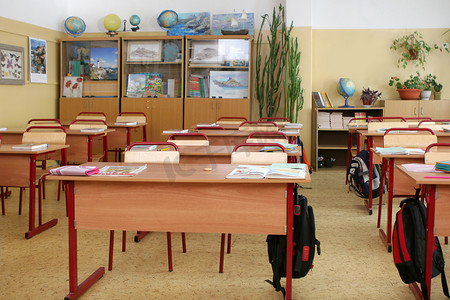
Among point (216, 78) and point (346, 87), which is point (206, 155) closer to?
point (216, 78)

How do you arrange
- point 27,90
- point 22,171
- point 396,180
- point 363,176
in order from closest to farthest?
1. point 396,180
2. point 22,171
3. point 363,176
4. point 27,90

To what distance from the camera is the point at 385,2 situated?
7.86 m

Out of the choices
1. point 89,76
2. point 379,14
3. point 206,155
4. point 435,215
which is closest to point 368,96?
point 379,14

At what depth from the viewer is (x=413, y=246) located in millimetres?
2604

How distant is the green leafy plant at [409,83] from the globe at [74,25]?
198 inches

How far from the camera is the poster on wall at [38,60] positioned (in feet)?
24.1

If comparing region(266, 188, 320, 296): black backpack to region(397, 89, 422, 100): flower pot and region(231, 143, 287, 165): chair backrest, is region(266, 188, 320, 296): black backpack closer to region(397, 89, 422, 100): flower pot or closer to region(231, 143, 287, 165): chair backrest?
region(231, 143, 287, 165): chair backrest

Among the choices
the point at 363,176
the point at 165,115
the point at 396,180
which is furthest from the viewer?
the point at 165,115

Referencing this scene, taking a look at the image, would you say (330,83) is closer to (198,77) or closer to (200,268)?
(198,77)

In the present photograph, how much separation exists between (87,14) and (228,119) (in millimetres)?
3312

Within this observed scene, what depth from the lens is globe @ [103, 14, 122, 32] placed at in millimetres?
8125

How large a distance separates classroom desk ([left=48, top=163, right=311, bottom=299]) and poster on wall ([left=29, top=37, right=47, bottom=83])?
527 centimetres

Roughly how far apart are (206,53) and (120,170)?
5.35 meters

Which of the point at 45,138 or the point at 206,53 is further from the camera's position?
the point at 206,53
